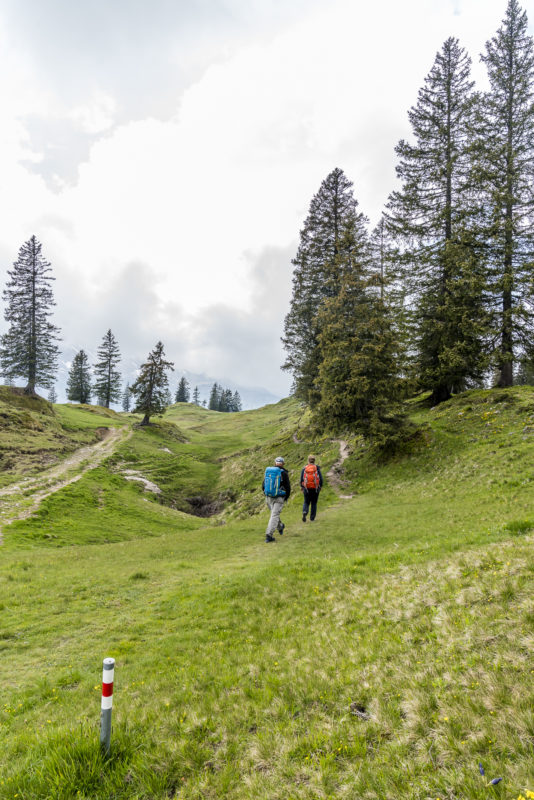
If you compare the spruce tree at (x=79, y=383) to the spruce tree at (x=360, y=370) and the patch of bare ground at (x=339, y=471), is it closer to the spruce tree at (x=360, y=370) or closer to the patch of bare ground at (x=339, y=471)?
the patch of bare ground at (x=339, y=471)

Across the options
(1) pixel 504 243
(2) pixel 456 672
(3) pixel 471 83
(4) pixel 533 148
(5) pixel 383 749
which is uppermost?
(3) pixel 471 83

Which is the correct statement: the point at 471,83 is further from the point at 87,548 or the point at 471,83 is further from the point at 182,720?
the point at 87,548

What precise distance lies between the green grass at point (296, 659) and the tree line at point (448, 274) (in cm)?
847

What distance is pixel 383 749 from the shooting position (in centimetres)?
350

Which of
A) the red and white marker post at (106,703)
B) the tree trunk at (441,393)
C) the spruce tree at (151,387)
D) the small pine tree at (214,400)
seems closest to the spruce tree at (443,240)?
the tree trunk at (441,393)

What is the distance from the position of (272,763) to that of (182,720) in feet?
5.67

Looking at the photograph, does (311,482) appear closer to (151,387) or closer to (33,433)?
(33,433)

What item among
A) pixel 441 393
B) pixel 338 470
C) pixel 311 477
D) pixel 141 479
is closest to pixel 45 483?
pixel 141 479

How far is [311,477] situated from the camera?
16.7m

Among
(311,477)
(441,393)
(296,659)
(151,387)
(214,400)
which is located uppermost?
(214,400)

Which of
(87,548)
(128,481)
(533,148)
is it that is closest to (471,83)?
(533,148)

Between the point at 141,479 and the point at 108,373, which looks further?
the point at 108,373

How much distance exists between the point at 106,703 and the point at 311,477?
13442 mm

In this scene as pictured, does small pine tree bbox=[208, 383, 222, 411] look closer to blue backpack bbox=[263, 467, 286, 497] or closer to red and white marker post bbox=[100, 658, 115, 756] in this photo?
blue backpack bbox=[263, 467, 286, 497]
